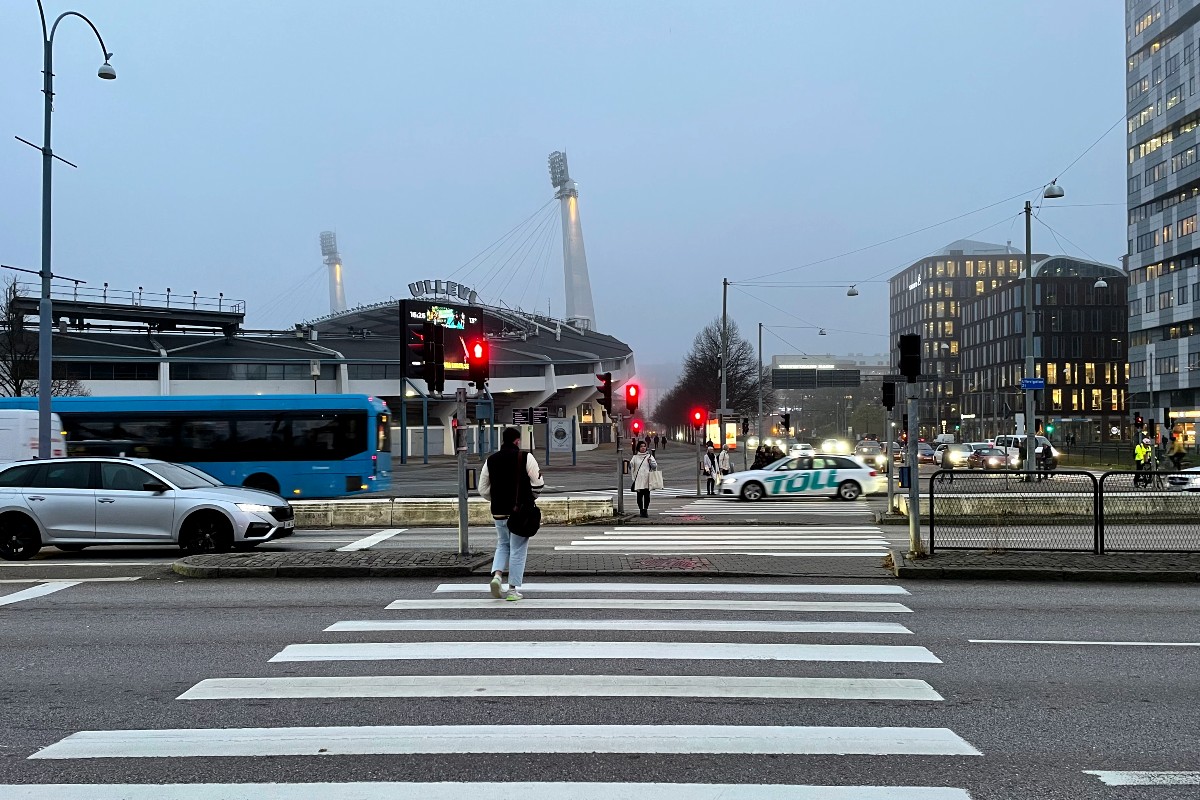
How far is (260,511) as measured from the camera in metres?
14.8

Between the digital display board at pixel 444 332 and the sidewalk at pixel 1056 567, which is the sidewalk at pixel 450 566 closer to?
the sidewalk at pixel 1056 567

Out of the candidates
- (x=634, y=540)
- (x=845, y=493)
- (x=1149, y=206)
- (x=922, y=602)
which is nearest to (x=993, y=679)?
(x=922, y=602)

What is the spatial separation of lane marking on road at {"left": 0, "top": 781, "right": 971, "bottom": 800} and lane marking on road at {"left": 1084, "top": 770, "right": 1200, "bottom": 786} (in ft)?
2.68

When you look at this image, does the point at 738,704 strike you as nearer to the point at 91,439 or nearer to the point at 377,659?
the point at 377,659

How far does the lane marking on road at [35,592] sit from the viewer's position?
10.9 metres

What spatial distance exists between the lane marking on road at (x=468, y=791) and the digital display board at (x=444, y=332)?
767 cm

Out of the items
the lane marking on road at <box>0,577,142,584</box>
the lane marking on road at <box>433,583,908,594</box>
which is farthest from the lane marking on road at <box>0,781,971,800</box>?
the lane marking on road at <box>0,577,142,584</box>

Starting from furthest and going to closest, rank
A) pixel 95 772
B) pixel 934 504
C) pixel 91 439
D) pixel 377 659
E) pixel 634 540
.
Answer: pixel 91 439 < pixel 634 540 < pixel 934 504 < pixel 377 659 < pixel 95 772

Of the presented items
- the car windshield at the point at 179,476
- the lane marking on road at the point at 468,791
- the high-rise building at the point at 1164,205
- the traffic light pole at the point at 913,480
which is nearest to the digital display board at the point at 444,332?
the car windshield at the point at 179,476

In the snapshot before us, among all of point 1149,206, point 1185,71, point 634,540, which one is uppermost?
point 1185,71

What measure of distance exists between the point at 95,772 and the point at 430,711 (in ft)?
6.10

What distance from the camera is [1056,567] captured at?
12.3m

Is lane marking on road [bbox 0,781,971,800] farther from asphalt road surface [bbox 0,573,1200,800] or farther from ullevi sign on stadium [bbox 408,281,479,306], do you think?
ullevi sign on stadium [bbox 408,281,479,306]

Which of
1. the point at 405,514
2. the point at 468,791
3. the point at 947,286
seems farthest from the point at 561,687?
the point at 947,286
